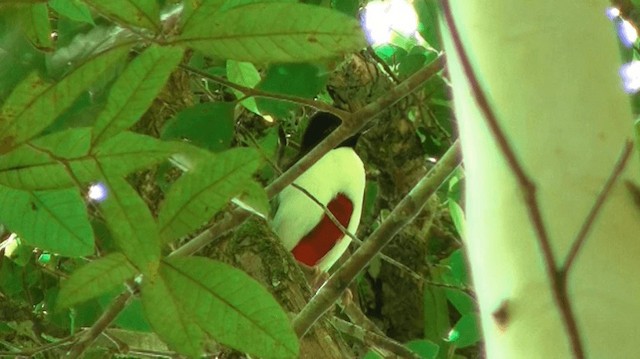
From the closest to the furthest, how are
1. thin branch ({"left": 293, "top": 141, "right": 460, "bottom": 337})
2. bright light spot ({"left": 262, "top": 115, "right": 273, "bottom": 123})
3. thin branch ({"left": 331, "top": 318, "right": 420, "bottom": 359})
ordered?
thin branch ({"left": 293, "top": 141, "right": 460, "bottom": 337}) < thin branch ({"left": 331, "top": 318, "right": 420, "bottom": 359}) < bright light spot ({"left": 262, "top": 115, "right": 273, "bottom": 123})

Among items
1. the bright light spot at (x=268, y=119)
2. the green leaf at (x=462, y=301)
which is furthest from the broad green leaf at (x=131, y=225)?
the bright light spot at (x=268, y=119)

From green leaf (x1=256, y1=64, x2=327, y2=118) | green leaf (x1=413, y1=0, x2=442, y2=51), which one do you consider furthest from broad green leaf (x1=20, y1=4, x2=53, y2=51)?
green leaf (x1=413, y1=0, x2=442, y2=51)

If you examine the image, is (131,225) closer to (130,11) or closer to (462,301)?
(130,11)

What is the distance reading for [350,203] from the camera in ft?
7.89

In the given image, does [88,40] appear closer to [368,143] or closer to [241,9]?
[241,9]

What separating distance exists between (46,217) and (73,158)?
0.44 ft

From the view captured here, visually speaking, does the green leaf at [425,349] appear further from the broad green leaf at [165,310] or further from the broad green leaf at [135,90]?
the broad green leaf at [135,90]

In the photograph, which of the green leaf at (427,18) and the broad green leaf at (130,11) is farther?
the green leaf at (427,18)

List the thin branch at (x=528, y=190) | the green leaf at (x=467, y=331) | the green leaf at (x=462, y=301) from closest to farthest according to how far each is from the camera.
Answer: the thin branch at (x=528, y=190) → the green leaf at (x=467, y=331) → the green leaf at (x=462, y=301)

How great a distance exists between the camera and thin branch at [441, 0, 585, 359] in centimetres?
37

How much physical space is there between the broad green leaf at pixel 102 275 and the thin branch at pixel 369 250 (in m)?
0.33

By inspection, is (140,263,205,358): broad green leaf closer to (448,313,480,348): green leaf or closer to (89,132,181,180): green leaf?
(89,132,181,180): green leaf

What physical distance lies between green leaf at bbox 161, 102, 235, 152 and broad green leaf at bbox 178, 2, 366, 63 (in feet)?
1.44

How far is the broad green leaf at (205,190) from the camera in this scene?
2.84 feet
